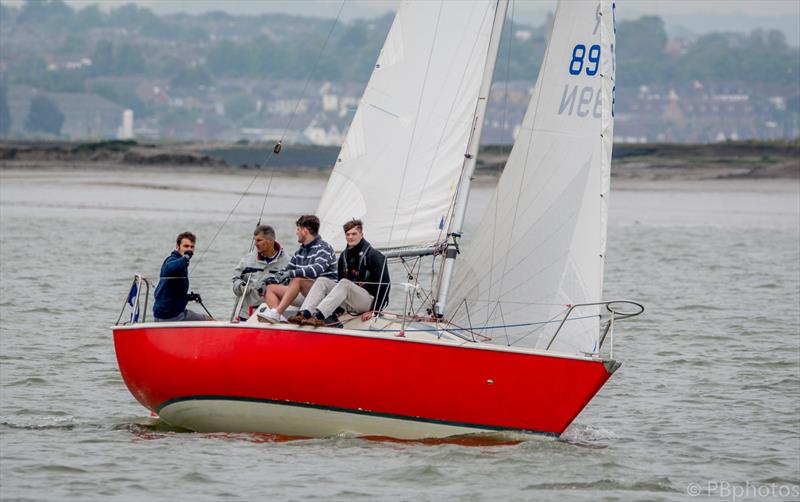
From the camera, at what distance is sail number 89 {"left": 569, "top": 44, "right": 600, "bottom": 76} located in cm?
1429

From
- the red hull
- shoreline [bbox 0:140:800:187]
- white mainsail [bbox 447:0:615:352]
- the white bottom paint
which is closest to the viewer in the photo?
the red hull

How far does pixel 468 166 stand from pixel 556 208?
96cm

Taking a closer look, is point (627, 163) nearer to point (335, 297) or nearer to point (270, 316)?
point (335, 297)

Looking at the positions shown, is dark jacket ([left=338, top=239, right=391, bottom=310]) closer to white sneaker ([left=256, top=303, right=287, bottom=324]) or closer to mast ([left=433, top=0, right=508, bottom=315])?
mast ([left=433, top=0, right=508, bottom=315])

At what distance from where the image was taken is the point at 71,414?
15508mm

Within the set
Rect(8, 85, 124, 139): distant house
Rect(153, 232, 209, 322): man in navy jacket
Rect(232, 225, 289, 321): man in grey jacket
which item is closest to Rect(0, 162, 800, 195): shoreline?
Rect(153, 232, 209, 322): man in navy jacket

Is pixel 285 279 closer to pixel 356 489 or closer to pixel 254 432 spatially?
pixel 254 432

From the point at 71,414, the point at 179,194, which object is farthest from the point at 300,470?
the point at 179,194

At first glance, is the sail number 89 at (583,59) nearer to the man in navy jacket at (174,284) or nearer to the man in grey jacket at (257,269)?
the man in grey jacket at (257,269)

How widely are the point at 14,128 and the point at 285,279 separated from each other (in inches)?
6493

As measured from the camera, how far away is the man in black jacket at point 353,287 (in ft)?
45.1

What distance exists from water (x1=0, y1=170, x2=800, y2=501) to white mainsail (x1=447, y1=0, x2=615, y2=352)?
127 centimetres

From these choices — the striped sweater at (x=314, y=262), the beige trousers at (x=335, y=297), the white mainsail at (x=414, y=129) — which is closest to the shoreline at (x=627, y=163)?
the white mainsail at (x=414, y=129)

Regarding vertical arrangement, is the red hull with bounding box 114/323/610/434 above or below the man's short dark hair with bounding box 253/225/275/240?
below
